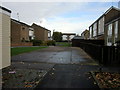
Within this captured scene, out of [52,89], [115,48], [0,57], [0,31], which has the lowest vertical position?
[52,89]

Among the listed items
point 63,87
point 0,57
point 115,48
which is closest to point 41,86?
point 63,87

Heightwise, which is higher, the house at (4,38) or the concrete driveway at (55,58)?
the house at (4,38)

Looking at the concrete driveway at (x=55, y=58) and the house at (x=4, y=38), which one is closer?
the house at (x=4, y=38)

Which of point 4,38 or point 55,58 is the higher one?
point 4,38

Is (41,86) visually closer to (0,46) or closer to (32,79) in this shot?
(32,79)

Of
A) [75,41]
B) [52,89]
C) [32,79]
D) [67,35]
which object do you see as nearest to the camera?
[52,89]

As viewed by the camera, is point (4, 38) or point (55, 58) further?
point (55, 58)

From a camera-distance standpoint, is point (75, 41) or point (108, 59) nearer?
point (108, 59)

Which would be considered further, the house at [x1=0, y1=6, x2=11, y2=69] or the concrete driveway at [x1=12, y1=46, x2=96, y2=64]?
the concrete driveway at [x1=12, y1=46, x2=96, y2=64]

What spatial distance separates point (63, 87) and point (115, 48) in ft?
17.8

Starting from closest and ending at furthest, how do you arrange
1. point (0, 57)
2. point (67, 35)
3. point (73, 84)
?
point (73, 84), point (0, 57), point (67, 35)

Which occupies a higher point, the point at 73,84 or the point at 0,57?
the point at 0,57

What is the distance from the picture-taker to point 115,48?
333 inches

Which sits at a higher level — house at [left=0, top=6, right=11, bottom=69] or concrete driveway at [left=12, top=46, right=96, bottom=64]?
house at [left=0, top=6, right=11, bottom=69]
